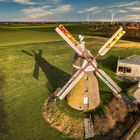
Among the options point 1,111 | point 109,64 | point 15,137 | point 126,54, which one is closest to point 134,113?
point 15,137

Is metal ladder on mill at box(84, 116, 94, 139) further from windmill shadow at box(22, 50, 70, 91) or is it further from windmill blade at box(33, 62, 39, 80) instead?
windmill blade at box(33, 62, 39, 80)

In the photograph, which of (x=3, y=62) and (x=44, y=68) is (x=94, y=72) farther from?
(x=3, y=62)

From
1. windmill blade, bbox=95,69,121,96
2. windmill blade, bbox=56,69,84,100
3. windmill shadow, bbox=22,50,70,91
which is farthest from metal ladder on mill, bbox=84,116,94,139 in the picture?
windmill shadow, bbox=22,50,70,91

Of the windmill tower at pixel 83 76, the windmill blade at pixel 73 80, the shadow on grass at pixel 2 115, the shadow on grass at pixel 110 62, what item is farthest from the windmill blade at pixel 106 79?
the shadow on grass at pixel 110 62

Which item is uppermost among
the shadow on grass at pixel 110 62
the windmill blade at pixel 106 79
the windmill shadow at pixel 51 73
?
the windmill blade at pixel 106 79

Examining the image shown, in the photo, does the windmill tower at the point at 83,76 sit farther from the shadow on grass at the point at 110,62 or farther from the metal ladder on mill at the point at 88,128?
the shadow on grass at the point at 110,62
